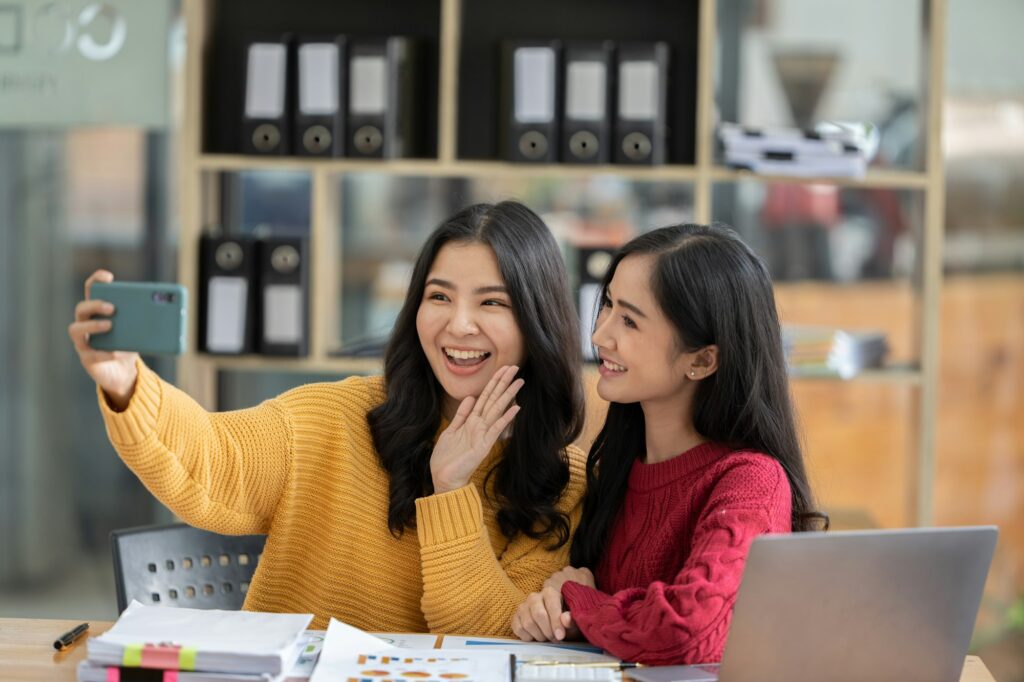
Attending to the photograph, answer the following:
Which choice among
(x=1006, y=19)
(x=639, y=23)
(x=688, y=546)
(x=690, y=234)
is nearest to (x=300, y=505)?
(x=688, y=546)

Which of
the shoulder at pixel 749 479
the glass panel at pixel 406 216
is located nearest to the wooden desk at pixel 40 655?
the shoulder at pixel 749 479

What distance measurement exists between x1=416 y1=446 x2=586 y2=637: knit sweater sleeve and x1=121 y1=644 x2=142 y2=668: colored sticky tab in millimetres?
511

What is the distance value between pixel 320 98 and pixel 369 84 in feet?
0.45

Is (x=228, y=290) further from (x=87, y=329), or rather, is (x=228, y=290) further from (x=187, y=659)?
(x=187, y=659)

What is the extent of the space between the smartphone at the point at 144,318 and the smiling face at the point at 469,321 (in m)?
0.53

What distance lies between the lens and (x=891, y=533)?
140 cm

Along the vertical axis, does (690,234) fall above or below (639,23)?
below

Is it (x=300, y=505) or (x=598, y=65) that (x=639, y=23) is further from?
(x=300, y=505)

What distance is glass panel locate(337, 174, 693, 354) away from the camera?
4168 millimetres

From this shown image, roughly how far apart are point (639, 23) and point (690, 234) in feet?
5.93

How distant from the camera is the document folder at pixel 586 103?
126 inches

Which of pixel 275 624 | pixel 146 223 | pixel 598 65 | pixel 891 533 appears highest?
pixel 598 65

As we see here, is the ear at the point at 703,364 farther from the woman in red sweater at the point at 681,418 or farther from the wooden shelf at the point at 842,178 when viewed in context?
the wooden shelf at the point at 842,178

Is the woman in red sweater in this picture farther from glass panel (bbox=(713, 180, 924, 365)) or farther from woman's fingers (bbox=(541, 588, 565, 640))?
glass panel (bbox=(713, 180, 924, 365))
